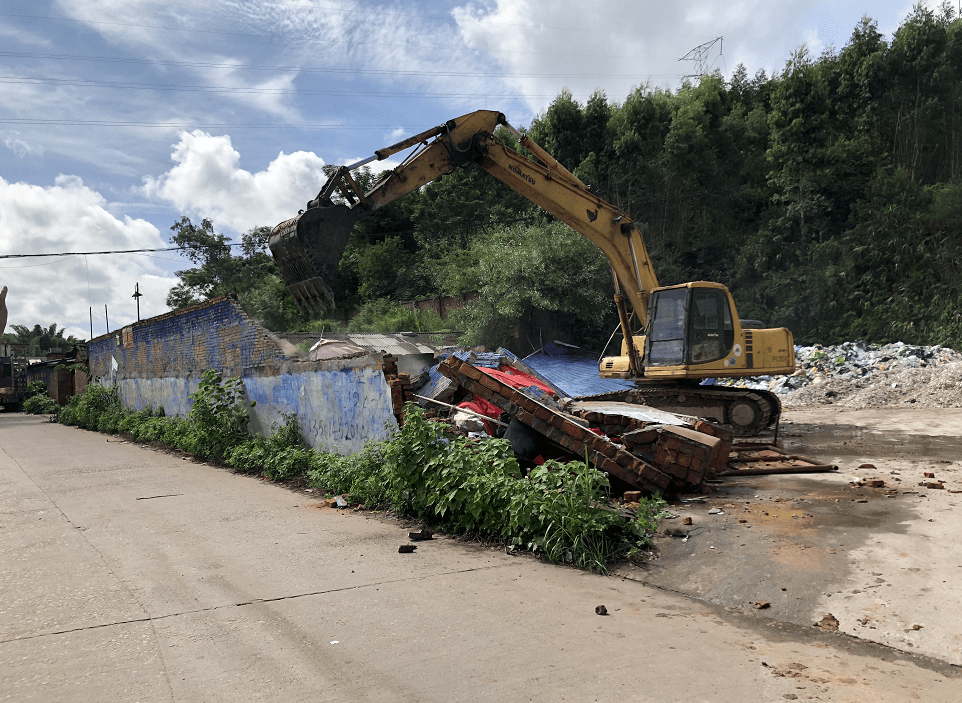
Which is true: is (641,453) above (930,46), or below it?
below

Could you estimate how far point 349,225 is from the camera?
448 inches

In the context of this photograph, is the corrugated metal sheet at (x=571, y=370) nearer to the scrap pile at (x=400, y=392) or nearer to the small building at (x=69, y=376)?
the scrap pile at (x=400, y=392)

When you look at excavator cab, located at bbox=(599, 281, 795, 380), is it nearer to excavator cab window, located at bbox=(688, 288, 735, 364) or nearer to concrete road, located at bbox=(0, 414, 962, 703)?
excavator cab window, located at bbox=(688, 288, 735, 364)

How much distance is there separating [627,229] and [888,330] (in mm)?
15805

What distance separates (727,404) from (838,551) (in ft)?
25.8

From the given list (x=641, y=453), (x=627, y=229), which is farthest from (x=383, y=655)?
(x=627, y=229)


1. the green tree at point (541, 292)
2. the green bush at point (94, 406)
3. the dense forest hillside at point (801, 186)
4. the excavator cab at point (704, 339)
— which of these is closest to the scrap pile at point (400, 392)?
the excavator cab at point (704, 339)

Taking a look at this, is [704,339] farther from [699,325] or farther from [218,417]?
[218,417]

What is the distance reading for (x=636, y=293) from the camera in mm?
14141

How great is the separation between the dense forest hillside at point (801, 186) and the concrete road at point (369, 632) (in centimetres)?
1646

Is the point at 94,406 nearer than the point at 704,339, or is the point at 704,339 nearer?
the point at 704,339

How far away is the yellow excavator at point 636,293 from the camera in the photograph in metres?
11.7

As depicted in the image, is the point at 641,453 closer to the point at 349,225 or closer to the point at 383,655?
the point at 383,655

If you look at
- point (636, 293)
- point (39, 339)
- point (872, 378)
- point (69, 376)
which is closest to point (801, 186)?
point (872, 378)
